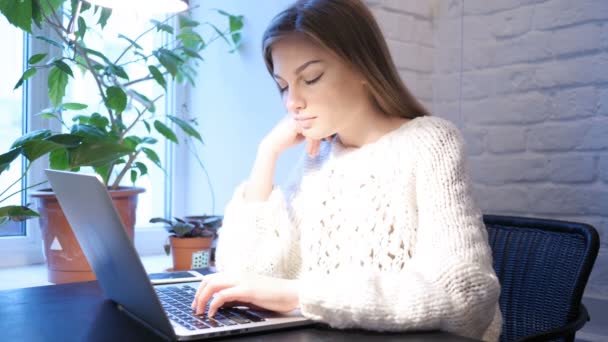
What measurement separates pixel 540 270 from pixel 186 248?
33.7 inches

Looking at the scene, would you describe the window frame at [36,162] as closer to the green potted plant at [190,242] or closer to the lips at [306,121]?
the green potted plant at [190,242]

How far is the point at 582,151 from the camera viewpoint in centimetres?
139

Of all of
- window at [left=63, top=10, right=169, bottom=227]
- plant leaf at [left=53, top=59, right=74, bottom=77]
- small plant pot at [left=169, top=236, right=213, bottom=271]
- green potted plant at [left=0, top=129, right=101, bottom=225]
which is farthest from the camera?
window at [left=63, top=10, right=169, bottom=227]

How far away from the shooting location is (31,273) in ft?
5.40

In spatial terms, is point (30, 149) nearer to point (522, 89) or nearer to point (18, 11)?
point (18, 11)

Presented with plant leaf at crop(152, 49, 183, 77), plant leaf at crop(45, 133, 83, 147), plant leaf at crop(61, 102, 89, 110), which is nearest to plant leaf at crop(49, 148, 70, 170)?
plant leaf at crop(45, 133, 83, 147)

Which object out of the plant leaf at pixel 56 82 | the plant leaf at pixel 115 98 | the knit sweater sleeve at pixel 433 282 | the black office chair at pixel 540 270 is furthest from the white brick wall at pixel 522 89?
the plant leaf at pixel 56 82

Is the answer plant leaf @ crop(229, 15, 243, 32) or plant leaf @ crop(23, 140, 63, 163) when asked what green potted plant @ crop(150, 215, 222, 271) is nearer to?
plant leaf @ crop(23, 140, 63, 163)

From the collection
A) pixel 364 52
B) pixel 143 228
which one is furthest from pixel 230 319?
pixel 143 228

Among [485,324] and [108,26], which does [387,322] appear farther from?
[108,26]

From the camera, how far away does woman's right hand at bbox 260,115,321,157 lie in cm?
118

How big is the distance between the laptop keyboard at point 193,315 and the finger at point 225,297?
0.01 meters

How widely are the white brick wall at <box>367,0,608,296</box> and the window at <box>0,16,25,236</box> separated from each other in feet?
3.25

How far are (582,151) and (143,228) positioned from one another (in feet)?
4.21
